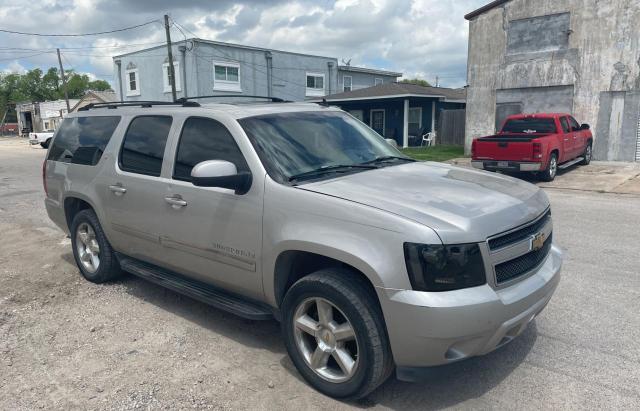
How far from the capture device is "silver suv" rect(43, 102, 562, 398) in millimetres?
2797

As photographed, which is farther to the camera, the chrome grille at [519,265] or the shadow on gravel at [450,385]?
the shadow on gravel at [450,385]

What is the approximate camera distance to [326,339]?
3209 mm

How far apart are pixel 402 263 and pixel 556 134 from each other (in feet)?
41.4

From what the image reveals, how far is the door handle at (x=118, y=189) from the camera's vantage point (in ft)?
15.3

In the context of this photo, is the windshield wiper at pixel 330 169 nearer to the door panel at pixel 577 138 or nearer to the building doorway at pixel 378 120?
the door panel at pixel 577 138

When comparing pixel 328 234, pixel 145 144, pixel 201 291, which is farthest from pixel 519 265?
pixel 145 144

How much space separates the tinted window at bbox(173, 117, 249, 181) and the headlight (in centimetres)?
151

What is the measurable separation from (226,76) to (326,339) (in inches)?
1123

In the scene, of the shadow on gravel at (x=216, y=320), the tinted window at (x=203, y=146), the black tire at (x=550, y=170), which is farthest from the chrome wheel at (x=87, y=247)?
the black tire at (x=550, y=170)

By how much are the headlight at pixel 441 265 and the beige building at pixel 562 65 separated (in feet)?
57.9

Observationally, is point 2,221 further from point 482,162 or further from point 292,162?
point 482,162

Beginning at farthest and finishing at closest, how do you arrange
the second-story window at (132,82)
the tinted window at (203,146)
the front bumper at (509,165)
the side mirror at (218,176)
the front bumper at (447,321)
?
1. the second-story window at (132,82)
2. the front bumper at (509,165)
3. the tinted window at (203,146)
4. the side mirror at (218,176)
5. the front bumper at (447,321)

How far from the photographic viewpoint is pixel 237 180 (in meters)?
3.48

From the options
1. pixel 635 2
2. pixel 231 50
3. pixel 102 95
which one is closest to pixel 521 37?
pixel 635 2
